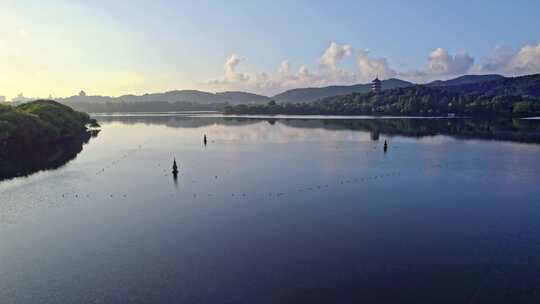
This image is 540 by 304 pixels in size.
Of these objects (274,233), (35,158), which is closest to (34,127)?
(35,158)

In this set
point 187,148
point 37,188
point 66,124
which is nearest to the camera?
point 37,188

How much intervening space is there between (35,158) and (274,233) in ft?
184

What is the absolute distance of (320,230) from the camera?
33344 millimetres

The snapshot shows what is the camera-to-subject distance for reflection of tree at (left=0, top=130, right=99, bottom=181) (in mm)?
61094

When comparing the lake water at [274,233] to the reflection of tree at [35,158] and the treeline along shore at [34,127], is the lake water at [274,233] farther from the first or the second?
the treeline along shore at [34,127]

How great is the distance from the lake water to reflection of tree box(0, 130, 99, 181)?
1.44 meters

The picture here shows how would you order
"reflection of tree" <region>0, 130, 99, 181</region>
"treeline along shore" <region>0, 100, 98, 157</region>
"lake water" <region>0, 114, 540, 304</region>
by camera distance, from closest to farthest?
"lake water" <region>0, 114, 540, 304</region>
"reflection of tree" <region>0, 130, 99, 181</region>
"treeline along shore" <region>0, 100, 98, 157</region>

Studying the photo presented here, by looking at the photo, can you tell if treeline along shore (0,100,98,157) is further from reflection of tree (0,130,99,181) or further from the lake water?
the lake water

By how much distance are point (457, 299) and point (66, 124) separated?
106479mm

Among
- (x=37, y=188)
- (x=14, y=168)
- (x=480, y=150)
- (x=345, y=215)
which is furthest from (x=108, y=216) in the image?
(x=480, y=150)

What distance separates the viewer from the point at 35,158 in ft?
236

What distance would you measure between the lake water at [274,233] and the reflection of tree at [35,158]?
144 centimetres

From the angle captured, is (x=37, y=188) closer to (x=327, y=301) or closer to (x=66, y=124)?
(x=327, y=301)

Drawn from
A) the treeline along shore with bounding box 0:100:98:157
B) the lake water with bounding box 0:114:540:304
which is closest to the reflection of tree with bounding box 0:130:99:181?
the lake water with bounding box 0:114:540:304
